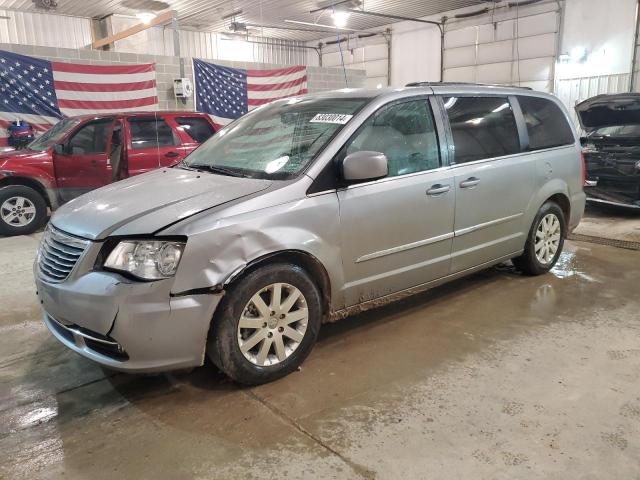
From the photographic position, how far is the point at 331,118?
3.24 m

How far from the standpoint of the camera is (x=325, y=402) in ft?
8.86

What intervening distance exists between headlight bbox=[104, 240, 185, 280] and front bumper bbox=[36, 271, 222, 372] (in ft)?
0.16

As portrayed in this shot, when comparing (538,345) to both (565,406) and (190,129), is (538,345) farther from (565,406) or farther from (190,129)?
(190,129)

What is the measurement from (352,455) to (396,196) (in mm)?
1576

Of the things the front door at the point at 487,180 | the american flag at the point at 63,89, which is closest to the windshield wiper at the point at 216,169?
the front door at the point at 487,180

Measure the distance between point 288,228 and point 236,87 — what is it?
30.9 ft

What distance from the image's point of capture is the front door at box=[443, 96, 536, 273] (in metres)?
3.67

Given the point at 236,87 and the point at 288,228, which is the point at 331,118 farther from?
the point at 236,87

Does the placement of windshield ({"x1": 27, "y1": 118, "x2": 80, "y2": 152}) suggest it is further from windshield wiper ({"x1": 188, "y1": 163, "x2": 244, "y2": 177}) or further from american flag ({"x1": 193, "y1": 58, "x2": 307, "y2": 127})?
windshield wiper ({"x1": 188, "y1": 163, "x2": 244, "y2": 177})

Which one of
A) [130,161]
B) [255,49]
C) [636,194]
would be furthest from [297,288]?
[255,49]

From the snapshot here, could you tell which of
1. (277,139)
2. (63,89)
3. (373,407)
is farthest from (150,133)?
(373,407)

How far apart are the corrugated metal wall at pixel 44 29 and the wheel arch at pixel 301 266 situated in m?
14.9

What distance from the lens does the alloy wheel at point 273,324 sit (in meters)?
2.72

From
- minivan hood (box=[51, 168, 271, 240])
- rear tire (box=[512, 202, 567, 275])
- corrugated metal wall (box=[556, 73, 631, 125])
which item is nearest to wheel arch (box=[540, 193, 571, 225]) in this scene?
rear tire (box=[512, 202, 567, 275])
